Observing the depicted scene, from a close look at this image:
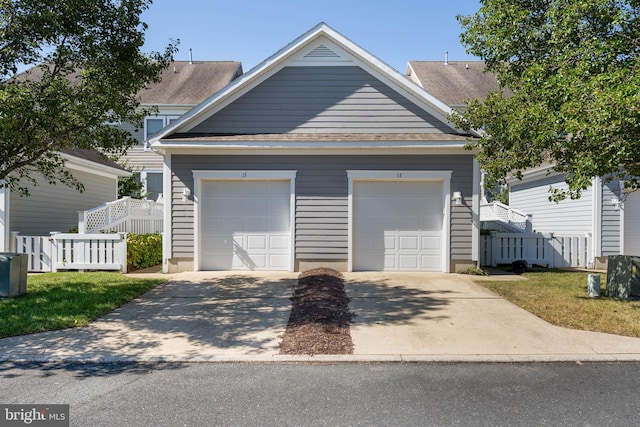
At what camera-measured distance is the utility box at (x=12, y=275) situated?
7934 millimetres

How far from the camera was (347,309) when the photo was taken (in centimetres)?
734

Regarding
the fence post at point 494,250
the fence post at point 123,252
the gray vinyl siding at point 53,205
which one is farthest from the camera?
the fence post at point 494,250

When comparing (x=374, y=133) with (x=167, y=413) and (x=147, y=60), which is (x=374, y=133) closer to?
(x=147, y=60)

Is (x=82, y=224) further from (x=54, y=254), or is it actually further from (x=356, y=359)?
(x=356, y=359)

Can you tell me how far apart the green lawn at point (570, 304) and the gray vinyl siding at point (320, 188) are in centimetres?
191

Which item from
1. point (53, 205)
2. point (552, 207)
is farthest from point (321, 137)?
point (552, 207)

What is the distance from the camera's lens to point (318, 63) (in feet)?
37.8

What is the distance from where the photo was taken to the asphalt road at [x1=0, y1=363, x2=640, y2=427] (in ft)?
11.9

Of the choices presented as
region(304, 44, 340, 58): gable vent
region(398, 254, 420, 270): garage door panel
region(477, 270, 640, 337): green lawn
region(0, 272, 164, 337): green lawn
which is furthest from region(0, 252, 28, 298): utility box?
region(477, 270, 640, 337): green lawn

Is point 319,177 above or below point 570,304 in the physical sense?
above

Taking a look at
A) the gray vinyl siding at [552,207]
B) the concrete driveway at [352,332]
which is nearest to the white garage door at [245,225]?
the concrete driveway at [352,332]

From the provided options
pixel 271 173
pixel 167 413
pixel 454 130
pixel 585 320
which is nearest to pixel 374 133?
pixel 454 130

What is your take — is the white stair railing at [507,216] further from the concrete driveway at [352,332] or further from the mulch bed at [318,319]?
the mulch bed at [318,319]

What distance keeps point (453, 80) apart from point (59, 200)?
22.1m
